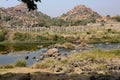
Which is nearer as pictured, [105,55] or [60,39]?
[105,55]

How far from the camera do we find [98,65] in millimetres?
49750

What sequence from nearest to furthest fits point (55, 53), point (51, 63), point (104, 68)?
point (104, 68) → point (51, 63) → point (55, 53)

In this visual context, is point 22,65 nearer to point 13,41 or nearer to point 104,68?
point 104,68

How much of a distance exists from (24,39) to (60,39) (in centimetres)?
2198

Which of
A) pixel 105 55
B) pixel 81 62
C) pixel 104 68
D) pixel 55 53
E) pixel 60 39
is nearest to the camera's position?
pixel 104 68

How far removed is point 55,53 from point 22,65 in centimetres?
2079

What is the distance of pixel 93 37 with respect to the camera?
192m

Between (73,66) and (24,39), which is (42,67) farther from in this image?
(24,39)

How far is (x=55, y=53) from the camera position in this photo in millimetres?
79312

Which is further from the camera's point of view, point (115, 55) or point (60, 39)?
point (60, 39)

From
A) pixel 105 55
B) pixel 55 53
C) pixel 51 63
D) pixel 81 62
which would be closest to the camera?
pixel 81 62

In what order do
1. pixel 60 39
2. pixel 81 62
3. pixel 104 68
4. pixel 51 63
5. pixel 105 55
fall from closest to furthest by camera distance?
pixel 104 68, pixel 81 62, pixel 51 63, pixel 105 55, pixel 60 39

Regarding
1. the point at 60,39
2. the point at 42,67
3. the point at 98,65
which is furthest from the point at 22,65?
the point at 60,39

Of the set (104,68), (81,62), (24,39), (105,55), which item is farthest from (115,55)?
(24,39)
